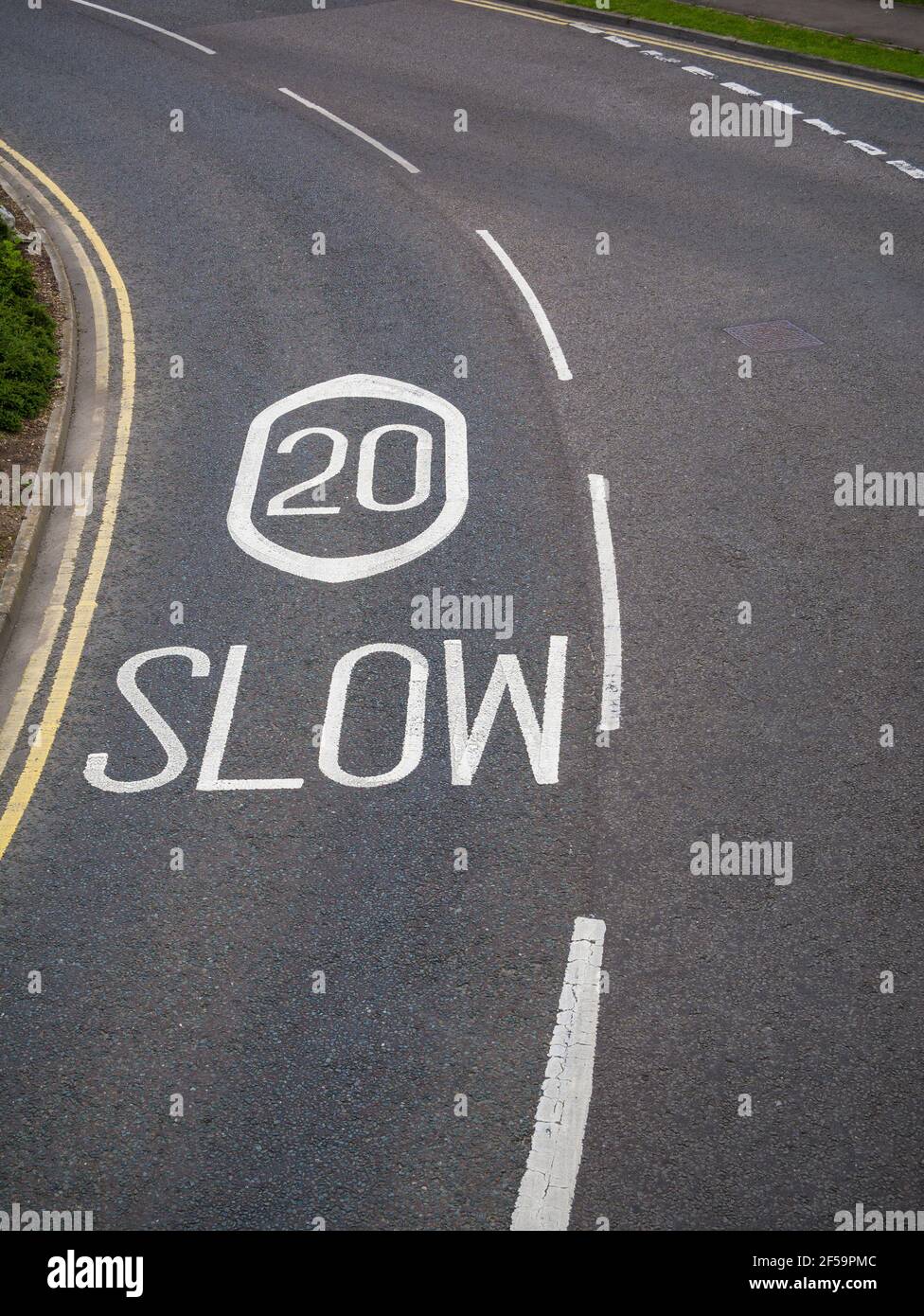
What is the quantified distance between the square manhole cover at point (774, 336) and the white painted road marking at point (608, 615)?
10.6 feet

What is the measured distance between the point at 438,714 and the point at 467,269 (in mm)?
8268

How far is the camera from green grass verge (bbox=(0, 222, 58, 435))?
13047 mm

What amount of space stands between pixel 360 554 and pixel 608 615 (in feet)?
7.14

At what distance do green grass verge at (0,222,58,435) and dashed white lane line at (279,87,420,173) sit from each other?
5.66 metres

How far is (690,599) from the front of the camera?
995cm

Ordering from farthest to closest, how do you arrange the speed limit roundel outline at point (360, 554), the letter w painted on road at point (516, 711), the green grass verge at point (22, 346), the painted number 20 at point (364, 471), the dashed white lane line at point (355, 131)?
the dashed white lane line at point (355, 131)
the green grass verge at point (22, 346)
the painted number 20 at point (364, 471)
the speed limit roundel outline at point (360, 554)
the letter w painted on road at point (516, 711)

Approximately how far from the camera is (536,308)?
48.4ft

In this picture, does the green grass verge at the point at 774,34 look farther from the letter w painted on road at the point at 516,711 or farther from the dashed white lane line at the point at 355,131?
the letter w painted on road at the point at 516,711

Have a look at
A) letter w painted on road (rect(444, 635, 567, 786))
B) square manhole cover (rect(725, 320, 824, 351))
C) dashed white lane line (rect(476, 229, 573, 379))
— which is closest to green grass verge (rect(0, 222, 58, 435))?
dashed white lane line (rect(476, 229, 573, 379))

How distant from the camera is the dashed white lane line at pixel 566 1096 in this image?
19.5 feet

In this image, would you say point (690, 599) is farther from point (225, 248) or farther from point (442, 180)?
point (442, 180)

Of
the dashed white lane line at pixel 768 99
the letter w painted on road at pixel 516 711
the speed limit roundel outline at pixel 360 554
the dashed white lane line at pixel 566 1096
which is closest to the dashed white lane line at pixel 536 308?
the speed limit roundel outline at pixel 360 554

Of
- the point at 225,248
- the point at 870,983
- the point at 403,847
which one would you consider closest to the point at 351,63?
the point at 225,248
